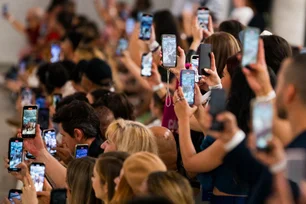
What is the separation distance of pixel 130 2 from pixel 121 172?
581 inches

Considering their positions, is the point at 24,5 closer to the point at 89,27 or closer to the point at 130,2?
the point at 130,2

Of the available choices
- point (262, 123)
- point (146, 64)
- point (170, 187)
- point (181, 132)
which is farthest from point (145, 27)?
point (262, 123)

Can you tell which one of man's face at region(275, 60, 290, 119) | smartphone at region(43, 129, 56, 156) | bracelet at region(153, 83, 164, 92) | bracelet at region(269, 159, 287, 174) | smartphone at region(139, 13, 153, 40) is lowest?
smartphone at region(43, 129, 56, 156)

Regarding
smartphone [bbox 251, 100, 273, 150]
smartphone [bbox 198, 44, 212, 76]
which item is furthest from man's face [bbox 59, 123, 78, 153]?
smartphone [bbox 251, 100, 273, 150]

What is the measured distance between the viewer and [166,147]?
5973mm

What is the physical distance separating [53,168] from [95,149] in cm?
55

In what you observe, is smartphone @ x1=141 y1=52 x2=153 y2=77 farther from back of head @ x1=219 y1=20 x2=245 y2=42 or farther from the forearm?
the forearm

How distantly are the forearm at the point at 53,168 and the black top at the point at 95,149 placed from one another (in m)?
0.41

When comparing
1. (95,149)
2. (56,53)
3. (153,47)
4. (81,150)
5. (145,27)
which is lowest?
(56,53)

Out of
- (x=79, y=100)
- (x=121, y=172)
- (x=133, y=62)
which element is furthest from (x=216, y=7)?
(x=121, y=172)

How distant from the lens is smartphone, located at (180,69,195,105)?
18.6 feet

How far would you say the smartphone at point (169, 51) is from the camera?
6355 millimetres

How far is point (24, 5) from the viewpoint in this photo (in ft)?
64.2

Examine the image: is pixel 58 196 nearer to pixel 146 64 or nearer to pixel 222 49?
pixel 222 49
